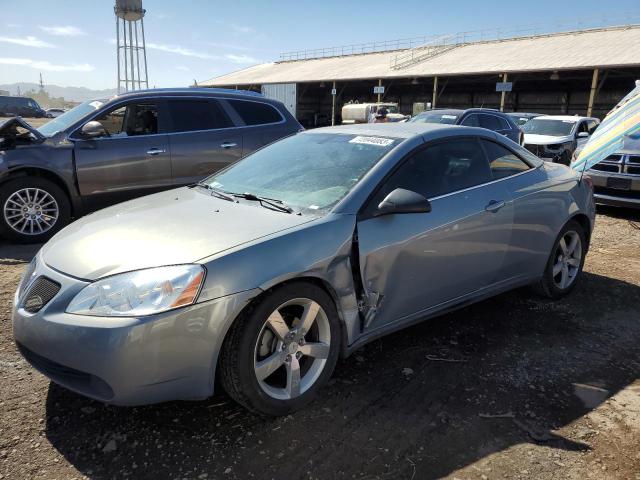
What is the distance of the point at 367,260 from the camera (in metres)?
2.93

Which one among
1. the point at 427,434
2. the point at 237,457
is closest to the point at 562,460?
the point at 427,434

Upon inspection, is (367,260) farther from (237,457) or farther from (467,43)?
(467,43)

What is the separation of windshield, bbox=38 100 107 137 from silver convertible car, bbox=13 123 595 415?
129 inches

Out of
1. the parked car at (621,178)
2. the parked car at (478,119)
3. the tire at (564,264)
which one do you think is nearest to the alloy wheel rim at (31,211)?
the tire at (564,264)

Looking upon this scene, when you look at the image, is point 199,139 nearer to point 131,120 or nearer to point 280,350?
point 131,120

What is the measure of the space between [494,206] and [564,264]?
1.36 meters

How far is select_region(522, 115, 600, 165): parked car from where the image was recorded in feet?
43.8

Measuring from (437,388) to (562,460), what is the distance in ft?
2.57

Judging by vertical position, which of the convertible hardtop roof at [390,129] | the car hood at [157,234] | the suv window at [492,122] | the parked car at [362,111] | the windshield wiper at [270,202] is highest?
the parked car at [362,111]

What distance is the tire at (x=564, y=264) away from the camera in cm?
443

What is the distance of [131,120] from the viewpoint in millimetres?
6434

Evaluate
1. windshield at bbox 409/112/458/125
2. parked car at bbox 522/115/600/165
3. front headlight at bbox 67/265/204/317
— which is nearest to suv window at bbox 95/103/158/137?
front headlight at bbox 67/265/204/317

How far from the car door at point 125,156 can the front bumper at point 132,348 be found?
3994mm

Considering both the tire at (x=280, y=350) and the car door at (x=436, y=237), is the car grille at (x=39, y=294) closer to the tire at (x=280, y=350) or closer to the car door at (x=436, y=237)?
the tire at (x=280, y=350)
